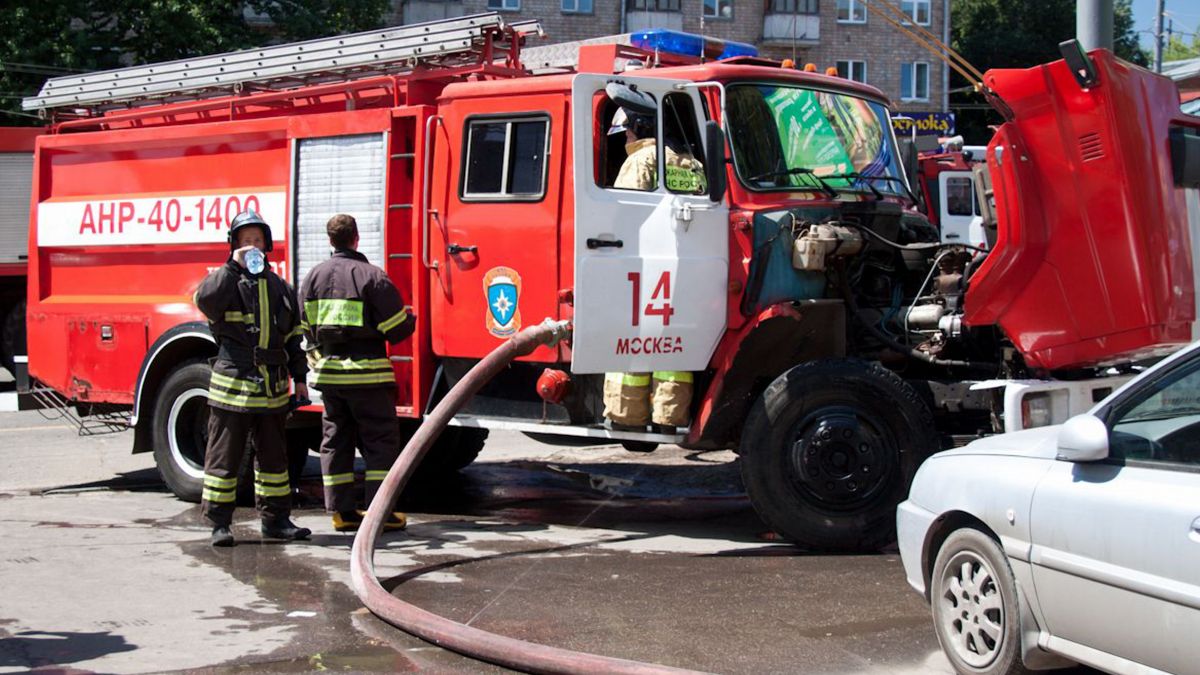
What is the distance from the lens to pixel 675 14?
43.5 m

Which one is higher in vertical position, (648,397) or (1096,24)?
(1096,24)

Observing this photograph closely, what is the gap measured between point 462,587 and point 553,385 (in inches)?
58.3

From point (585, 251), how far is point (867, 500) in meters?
1.99

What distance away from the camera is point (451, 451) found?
31.8 ft

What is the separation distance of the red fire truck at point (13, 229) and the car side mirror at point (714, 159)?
44.8ft

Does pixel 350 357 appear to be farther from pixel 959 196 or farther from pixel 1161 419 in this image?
pixel 959 196

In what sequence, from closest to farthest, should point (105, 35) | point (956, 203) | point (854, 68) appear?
point (956, 203), point (105, 35), point (854, 68)

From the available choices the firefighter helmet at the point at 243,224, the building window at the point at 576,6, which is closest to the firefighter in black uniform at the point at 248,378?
the firefighter helmet at the point at 243,224

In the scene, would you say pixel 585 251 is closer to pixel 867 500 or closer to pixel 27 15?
pixel 867 500

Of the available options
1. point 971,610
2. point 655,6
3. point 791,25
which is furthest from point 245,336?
point 791,25

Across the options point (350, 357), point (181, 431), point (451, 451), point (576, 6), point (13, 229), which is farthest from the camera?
point (576, 6)

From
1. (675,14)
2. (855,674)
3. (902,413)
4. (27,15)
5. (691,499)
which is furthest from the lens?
(675,14)

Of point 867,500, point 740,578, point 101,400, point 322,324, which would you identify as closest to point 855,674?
point 740,578

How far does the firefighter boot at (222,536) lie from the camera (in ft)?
24.0
